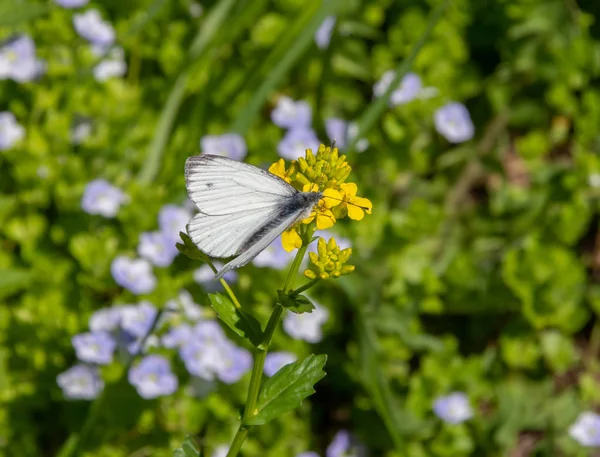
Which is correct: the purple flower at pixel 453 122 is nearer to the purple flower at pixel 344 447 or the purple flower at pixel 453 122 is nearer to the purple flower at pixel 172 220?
the purple flower at pixel 172 220

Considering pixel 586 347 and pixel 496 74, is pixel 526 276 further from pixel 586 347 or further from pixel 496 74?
pixel 496 74

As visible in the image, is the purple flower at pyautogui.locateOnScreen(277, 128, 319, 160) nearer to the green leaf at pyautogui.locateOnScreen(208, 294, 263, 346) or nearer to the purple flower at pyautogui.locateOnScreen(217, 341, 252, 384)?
the purple flower at pyautogui.locateOnScreen(217, 341, 252, 384)

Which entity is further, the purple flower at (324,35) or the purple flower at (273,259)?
the purple flower at (324,35)

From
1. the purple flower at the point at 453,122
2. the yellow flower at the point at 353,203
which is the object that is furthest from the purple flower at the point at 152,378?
the purple flower at the point at 453,122

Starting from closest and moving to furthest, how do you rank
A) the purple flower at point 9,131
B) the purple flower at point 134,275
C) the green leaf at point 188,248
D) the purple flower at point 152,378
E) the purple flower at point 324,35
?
the green leaf at point 188,248, the purple flower at point 152,378, the purple flower at point 134,275, the purple flower at point 9,131, the purple flower at point 324,35

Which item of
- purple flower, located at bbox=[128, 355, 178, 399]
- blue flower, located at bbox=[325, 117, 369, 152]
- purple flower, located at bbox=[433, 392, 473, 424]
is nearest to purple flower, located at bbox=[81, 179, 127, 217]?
purple flower, located at bbox=[128, 355, 178, 399]
